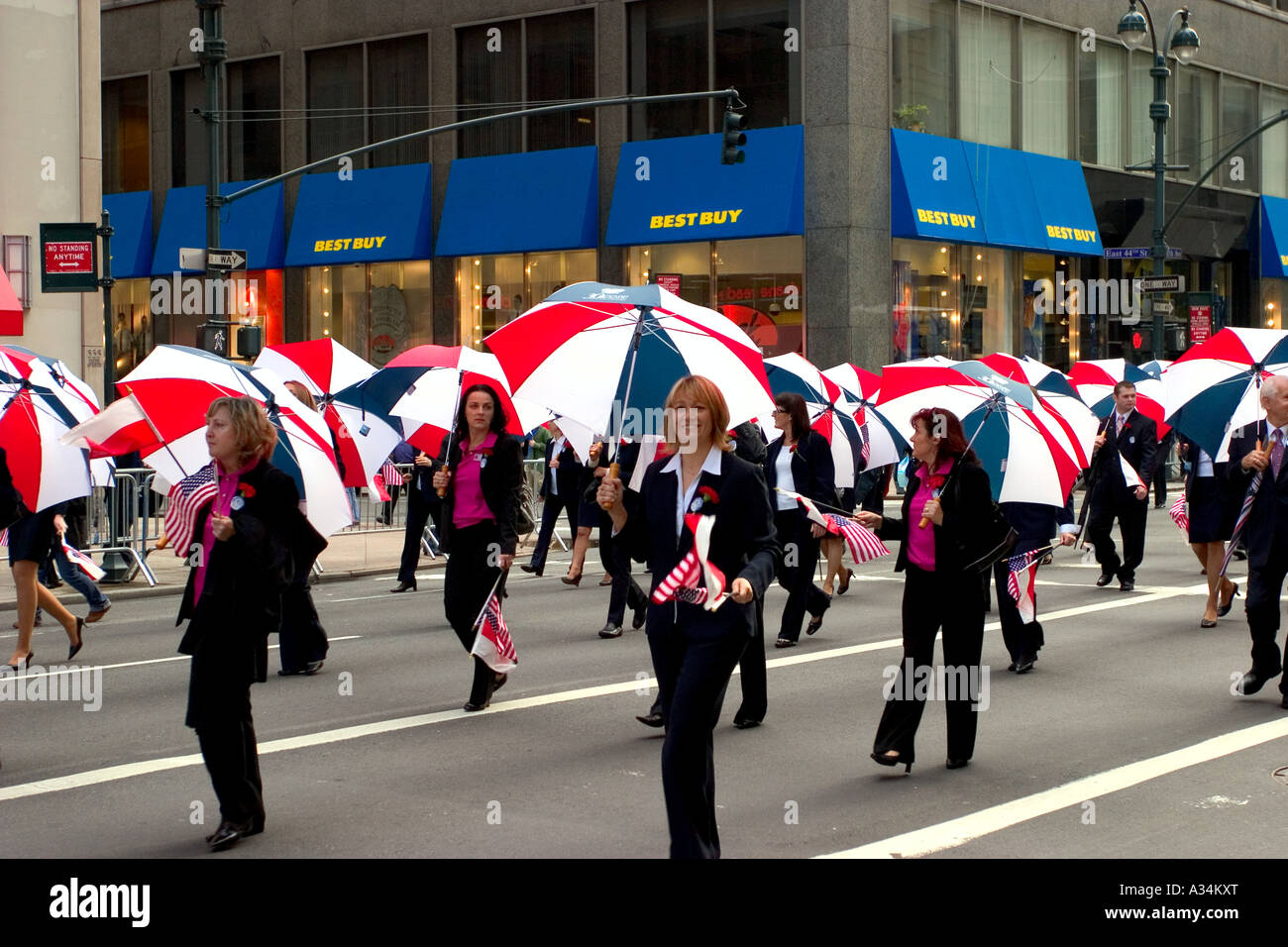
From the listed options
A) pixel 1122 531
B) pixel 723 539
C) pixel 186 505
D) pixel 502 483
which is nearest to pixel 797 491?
pixel 502 483

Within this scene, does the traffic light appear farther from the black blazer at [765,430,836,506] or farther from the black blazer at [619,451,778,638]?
the black blazer at [619,451,778,638]

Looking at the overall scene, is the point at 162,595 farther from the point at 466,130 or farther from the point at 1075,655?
the point at 466,130

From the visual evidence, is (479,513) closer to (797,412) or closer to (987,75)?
(797,412)

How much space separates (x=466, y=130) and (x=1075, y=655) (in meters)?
27.1

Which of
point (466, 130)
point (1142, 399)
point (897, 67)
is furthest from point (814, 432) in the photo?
A: point (466, 130)

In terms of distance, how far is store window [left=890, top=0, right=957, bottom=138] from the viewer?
109ft

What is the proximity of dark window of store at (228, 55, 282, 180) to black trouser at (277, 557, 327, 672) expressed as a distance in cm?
3046

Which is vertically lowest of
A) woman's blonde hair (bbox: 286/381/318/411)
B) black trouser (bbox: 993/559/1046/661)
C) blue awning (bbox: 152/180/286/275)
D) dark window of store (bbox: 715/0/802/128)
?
black trouser (bbox: 993/559/1046/661)

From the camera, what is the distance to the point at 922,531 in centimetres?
842

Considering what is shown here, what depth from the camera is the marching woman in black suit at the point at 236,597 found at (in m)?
6.86

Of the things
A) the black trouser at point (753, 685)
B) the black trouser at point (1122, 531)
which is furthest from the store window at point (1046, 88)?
the black trouser at point (753, 685)

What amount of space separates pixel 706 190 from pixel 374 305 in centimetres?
958

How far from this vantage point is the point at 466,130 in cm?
3672

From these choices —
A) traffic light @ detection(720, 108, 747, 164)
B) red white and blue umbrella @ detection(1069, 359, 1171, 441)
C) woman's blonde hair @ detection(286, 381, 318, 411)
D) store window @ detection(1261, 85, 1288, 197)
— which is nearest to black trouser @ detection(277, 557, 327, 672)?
woman's blonde hair @ detection(286, 381, 318, 411)
